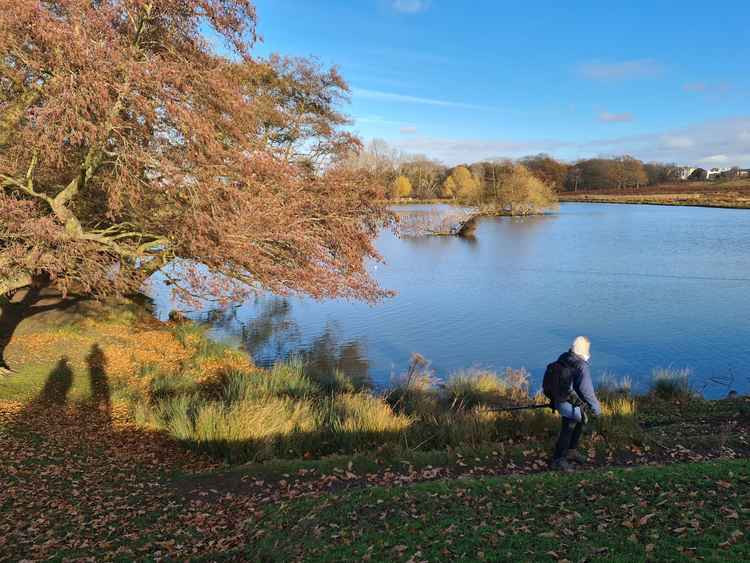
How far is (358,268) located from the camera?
47.7ft

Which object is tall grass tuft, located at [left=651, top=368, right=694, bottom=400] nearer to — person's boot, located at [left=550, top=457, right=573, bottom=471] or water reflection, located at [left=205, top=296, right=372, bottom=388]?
person's boot, located at [left=550, top=457, right=573, bottom=471]

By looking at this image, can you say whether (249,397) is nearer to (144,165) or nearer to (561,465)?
(144,165)

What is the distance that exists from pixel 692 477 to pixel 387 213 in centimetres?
1057

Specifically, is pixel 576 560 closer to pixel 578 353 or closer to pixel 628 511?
pixel 628 511

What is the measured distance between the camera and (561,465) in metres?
7.54

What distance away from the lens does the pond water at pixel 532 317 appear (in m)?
15.7

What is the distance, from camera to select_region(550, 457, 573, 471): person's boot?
7502mm

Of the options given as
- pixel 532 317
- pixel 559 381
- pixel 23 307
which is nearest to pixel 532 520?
pixel 559 381

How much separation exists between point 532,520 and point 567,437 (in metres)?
2.38

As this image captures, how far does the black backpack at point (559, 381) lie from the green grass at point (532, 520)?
3.38ft

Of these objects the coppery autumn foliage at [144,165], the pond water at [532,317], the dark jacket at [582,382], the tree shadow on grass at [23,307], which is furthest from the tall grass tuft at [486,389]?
the tree shadow on grass at [23,307]

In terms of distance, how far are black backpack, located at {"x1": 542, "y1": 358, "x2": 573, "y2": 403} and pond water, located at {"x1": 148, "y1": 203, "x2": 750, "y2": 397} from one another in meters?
7.15

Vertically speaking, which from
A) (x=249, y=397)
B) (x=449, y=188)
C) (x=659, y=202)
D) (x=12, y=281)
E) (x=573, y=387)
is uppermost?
(x=449, y=188)

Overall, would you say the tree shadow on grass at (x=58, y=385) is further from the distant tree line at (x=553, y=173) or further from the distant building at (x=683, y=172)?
the distant building at (x=683, y=172)
